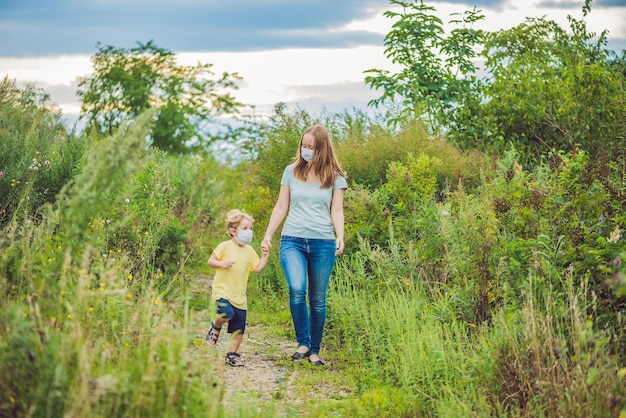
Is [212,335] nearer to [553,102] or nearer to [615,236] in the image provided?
[615,236]

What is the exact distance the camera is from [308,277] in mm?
6867

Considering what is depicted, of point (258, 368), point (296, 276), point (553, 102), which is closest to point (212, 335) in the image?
point (258, 368)

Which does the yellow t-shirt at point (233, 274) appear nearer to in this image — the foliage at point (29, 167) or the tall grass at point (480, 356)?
the tall grass at point (480, 356)

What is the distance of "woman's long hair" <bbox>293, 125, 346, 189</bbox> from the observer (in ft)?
22.4

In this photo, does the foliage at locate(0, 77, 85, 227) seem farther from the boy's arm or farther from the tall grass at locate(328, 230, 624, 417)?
the tall grass at locate(328, 230, 624, 417)

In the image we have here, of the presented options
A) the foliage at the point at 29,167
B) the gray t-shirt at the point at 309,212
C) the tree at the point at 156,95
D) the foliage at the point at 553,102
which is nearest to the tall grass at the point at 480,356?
the gray t-shirt at the point at 309,212

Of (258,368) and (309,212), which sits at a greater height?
(309,212)

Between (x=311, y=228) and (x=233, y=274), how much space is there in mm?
846

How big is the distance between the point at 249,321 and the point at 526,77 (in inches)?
258

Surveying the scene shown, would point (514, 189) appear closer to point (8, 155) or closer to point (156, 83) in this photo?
point (8, 155)

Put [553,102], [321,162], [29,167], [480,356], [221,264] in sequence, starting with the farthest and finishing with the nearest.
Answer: [553,102]
[29,167]
[321,162]
[221,264]
[480,356]

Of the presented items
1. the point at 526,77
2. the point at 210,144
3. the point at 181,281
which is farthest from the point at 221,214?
the point at 210,144

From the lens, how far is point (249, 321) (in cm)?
901

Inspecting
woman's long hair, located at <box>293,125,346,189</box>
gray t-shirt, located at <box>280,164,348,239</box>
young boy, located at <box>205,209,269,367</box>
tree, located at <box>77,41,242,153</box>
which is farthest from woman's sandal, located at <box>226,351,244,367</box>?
tree, located at <box>77,41,242,153</box>
